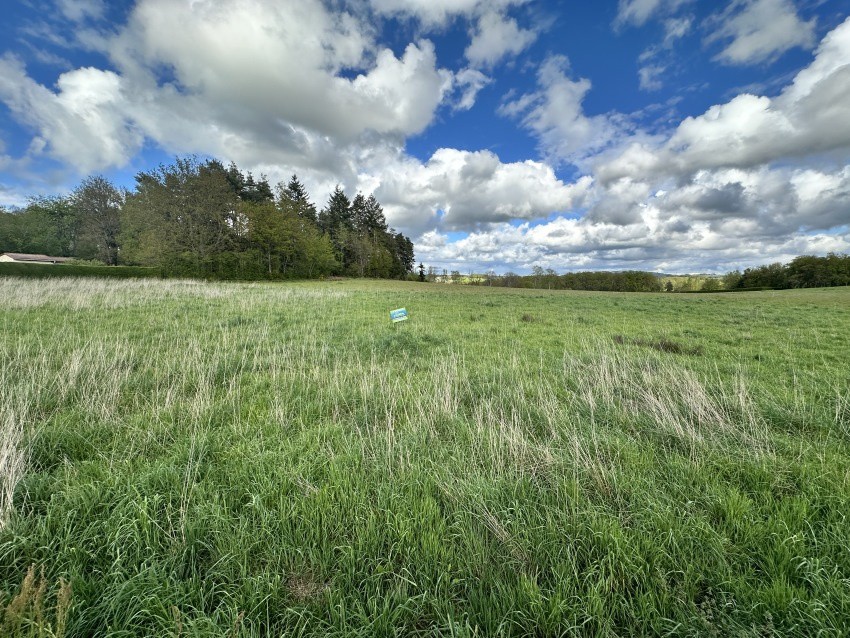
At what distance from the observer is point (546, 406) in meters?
4.51

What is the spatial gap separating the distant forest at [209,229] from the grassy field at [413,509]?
43881 mm

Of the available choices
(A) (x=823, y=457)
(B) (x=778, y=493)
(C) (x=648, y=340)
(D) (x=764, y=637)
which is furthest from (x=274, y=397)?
(C) (x=648, y=340)

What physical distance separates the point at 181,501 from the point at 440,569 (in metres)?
2.27

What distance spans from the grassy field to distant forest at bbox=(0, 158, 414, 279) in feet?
144

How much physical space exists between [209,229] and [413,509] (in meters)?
51.2

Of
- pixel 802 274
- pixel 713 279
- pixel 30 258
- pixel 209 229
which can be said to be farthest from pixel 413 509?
pixel 713 279

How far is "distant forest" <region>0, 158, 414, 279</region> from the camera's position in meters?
40.2

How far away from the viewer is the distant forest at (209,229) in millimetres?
40156

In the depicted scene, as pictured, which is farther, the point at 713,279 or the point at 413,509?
the point at 713,279

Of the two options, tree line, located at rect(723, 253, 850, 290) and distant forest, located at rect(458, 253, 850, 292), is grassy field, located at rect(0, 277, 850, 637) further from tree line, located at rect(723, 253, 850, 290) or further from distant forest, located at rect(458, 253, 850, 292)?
tree line, located at rect(723, 253, 850, 290)

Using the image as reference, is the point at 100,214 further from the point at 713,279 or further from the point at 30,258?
the point at 713,279

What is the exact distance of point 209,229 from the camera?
42594 millimetres

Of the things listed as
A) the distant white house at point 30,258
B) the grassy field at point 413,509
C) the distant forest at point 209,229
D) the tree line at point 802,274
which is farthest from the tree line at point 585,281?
the distant white house at point 30,258

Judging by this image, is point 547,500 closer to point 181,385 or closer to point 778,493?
point 778,493
